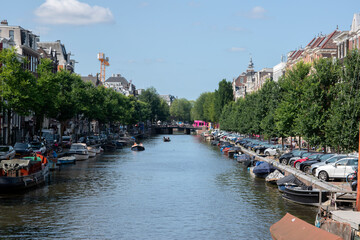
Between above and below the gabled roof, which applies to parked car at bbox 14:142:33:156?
below

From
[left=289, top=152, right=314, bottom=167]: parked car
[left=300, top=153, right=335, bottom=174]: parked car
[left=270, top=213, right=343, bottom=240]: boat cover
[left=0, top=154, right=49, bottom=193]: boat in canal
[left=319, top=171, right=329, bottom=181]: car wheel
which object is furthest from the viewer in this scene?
[left=289, top=152, right=314, bottom=167]: parked car

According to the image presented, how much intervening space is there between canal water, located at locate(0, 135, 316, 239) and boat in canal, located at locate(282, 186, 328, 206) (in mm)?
543

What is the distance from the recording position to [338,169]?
45656mm

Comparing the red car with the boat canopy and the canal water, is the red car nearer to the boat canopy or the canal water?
the canal water

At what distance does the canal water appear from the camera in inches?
1284

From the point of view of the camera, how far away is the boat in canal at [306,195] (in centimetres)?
3816

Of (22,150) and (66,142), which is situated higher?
(66,142)

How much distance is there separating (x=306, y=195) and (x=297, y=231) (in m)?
15.7

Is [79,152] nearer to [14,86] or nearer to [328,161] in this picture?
[14,86]

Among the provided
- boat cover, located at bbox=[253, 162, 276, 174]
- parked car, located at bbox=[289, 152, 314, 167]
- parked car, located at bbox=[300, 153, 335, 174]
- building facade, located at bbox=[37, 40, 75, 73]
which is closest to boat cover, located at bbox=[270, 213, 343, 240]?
parked car, located at bbox=[300, 153, 335, 174]

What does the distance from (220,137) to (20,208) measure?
117376 mm

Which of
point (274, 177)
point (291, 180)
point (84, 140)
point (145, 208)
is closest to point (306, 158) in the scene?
point (274, 177)

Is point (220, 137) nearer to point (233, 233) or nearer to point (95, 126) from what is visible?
point (95, 126)

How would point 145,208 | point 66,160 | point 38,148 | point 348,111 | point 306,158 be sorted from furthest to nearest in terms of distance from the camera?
point 66,160, point 38,148, point 306,158, point 348,111, point 145,208
